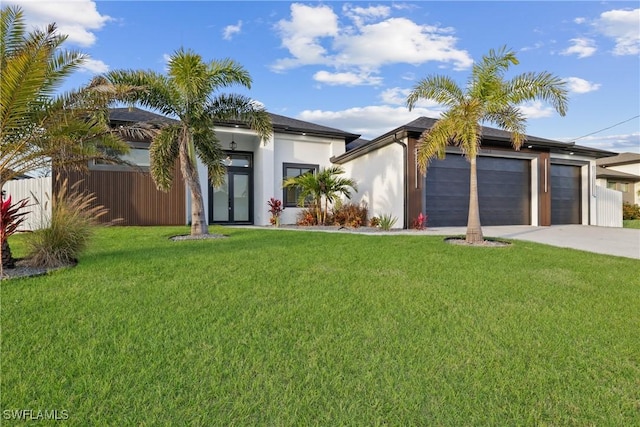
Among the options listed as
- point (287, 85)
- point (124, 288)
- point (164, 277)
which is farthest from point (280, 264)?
point (287, 85)

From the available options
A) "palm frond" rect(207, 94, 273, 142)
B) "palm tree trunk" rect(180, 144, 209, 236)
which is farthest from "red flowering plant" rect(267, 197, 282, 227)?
"palm tree trunk" rect(180, 144, 209, 236)

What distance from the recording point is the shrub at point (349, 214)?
13.0 metres

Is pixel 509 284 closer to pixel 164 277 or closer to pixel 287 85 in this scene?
pixel 164 277

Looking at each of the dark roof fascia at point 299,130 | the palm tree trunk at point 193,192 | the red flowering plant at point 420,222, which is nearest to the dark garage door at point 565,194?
the red flowering plant at point 420,222

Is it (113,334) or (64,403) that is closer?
(64,403)

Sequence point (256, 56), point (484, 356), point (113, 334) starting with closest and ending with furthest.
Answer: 1. point (484, 356)
2. point (113, 334)
3. point (256, 56)

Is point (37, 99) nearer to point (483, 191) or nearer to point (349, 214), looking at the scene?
point (349, 214)

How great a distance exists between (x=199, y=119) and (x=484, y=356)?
8801 millimetres

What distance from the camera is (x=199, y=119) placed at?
30.0ft

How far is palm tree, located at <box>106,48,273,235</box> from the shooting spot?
8.23 m

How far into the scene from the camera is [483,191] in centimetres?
1351

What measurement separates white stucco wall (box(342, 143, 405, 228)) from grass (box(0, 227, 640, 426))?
675cm

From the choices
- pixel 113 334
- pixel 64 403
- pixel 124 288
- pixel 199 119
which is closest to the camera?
pixel 64 403

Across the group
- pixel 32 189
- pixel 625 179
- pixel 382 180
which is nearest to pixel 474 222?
pixel 382 180
